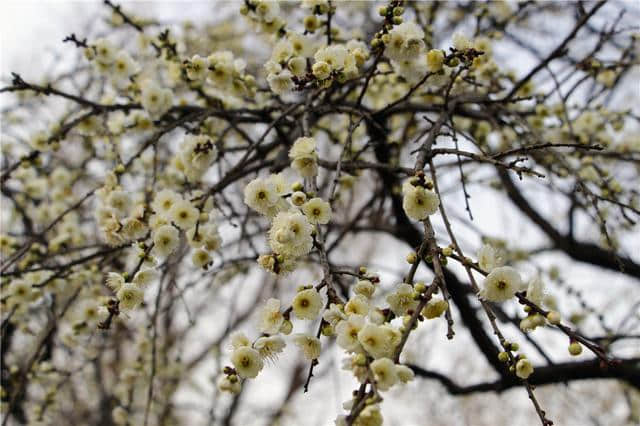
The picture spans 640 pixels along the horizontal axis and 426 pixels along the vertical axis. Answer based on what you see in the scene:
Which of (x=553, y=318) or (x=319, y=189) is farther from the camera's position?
(x=319, y=189)

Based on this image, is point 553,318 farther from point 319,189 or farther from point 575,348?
point 319,189

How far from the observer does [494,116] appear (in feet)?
8.45

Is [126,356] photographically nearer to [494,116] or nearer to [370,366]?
[494,116]

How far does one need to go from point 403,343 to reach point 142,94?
6.23 feet

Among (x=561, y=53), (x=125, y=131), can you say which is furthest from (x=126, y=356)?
(x=561, y=53)

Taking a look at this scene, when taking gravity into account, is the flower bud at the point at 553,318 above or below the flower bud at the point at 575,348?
above

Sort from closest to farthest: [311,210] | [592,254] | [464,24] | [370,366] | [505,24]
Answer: [370,366]
[311,210]
[505,24]
[592,254]
[464,24]

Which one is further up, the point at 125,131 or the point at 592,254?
the point at 592,254

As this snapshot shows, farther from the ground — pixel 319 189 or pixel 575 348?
pixel 319 189

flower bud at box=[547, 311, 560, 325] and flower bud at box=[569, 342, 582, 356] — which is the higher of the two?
flower bud at box=[547, 311, 560, 325]

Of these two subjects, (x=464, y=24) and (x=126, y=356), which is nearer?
(x=464, y=24)

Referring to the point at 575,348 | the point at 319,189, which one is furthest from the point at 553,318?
the point at 319,189

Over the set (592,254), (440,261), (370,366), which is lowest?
(370,366)

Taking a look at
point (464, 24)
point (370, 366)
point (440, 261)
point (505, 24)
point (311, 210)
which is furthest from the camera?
point (464, 24)
